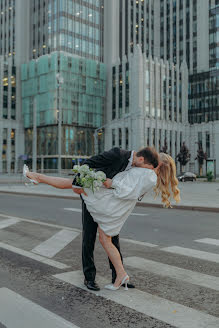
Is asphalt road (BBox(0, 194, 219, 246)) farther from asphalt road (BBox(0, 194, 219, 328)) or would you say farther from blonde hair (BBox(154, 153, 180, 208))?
blonde hair (BBox(154, 153, 180, 208))

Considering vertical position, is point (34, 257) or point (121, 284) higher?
point (121, 284)

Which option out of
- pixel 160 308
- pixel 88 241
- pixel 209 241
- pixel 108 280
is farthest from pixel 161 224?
pixel 160 308

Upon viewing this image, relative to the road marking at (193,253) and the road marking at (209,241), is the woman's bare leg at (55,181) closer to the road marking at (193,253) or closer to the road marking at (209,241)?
the road marking at (193,253)

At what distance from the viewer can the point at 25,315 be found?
340cm

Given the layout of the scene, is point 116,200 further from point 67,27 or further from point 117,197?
point 67,27

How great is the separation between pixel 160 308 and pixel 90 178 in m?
1.48

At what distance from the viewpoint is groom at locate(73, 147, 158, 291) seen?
4.05m

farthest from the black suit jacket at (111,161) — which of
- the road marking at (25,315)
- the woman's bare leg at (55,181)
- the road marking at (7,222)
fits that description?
the road marking at (7,222)

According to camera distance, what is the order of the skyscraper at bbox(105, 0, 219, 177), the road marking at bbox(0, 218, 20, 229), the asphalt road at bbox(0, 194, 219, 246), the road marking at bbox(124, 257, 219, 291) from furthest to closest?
1. the skyscraper at bbox(105, 0, 219, 177)
2. the road marking at bbox(0, 218, 20, 229)
3. the asphalt road at bbox(0, 194, 219, 246)
4. the road marking at bbox(124, 257, 219, 291)

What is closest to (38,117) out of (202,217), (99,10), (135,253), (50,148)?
(50,148)

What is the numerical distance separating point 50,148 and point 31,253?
68.3m

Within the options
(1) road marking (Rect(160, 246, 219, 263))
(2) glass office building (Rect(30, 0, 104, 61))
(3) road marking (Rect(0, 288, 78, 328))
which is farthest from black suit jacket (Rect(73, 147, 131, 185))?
(2) glass office building (Rect(30, 0, 104, 61))

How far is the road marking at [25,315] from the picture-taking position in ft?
10.5

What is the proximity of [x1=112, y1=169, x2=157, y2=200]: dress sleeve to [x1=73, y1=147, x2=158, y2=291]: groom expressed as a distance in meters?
0.13
